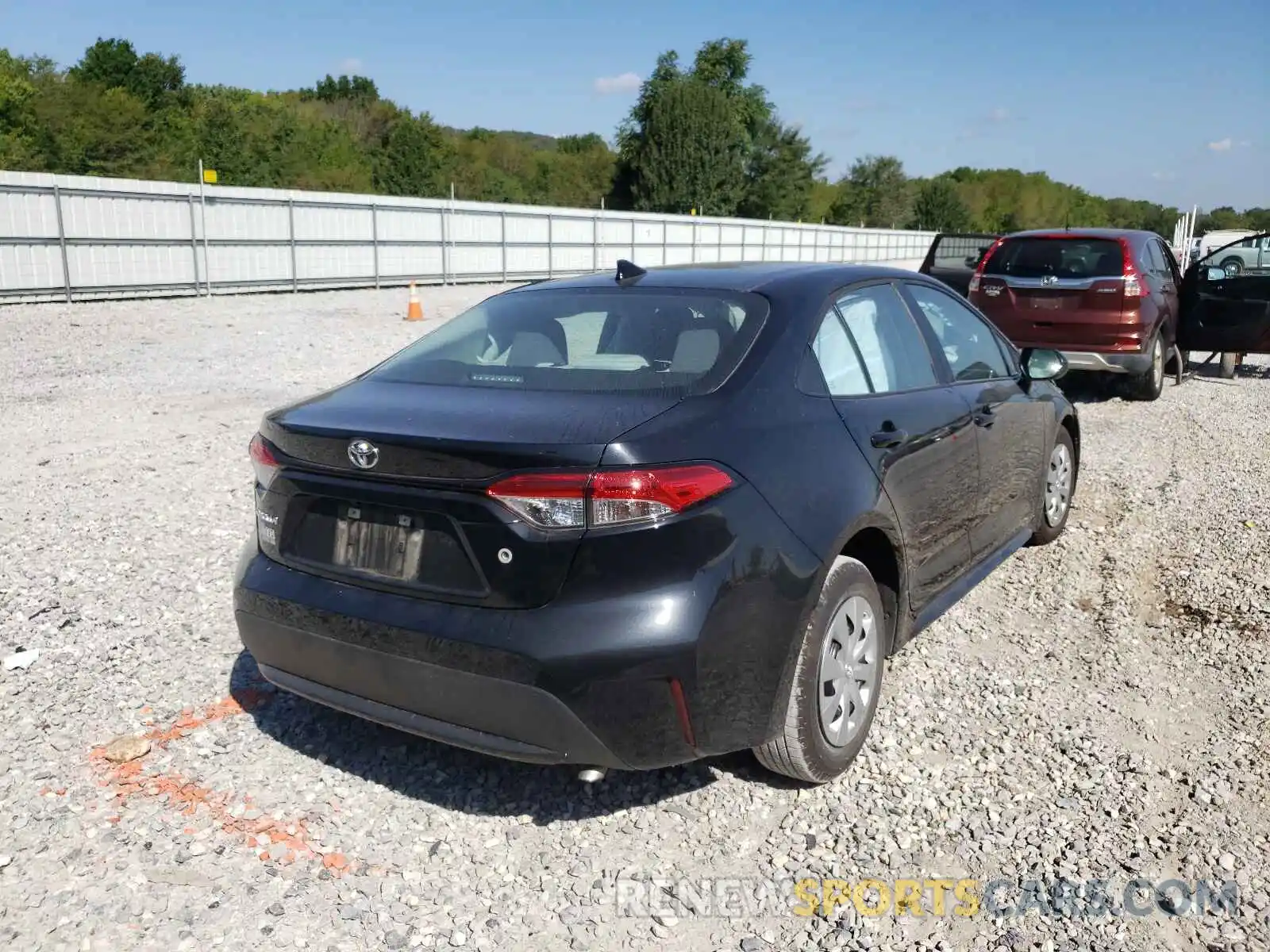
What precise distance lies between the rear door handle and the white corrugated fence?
8867mm

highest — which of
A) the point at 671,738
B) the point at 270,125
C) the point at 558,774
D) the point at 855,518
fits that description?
the point at 270,125

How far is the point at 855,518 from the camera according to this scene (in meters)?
3.11

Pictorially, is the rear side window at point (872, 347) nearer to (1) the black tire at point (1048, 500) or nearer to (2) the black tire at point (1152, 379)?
(1) the black tire at point (1048, 500)

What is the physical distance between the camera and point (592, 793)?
3.24 meters

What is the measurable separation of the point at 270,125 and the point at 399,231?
35724 mm

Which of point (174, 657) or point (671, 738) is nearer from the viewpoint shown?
point (671, 738)

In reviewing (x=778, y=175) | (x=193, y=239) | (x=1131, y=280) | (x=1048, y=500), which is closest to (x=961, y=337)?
(x=1048, y=500)

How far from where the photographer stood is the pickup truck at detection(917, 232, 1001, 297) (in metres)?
14.7

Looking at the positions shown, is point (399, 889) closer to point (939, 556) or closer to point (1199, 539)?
point (939, 556)

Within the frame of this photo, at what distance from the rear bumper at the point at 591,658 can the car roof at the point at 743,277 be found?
3.62 feet

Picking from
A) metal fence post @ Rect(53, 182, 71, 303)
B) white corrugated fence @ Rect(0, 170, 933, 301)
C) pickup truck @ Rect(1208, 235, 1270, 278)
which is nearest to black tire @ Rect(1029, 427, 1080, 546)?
white corrugated fence @ Rect(0, 170, 933, 301)

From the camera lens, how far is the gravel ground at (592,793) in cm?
262

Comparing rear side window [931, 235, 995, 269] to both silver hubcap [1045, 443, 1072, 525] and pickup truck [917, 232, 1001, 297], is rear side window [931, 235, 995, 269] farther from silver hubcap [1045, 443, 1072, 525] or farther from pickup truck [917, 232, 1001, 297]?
silver hubcap [1045, 443, 1072, 525]

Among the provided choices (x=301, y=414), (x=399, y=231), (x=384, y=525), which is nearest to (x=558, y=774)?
(x=384, y=525)
